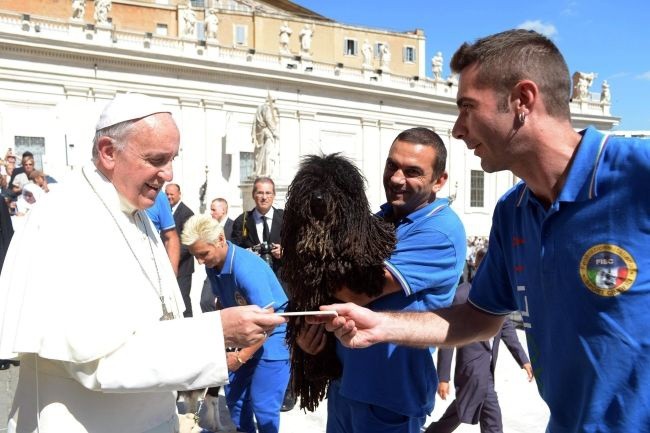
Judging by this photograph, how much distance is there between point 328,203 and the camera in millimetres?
2615

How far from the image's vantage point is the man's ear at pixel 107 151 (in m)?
2.46

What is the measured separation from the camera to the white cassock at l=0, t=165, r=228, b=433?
206cm

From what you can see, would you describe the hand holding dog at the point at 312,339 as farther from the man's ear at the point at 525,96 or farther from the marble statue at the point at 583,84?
the marble statue at the point at 583,84

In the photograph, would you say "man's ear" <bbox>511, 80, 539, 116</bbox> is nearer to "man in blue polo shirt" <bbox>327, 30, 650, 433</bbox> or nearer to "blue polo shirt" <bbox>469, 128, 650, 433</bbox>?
"man in blue polo shirt" <bbox>327, 30, 650, 433</bbox>

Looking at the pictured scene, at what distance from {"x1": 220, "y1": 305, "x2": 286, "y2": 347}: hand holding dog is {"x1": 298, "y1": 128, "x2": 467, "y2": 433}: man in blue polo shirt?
513 mm

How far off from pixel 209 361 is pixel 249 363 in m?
2.61

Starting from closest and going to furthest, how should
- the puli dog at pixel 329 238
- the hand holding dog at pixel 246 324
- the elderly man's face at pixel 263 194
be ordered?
the hand holding dog at pixel 246 324
the puli dog at pixel 329 238
the elderly man's face at pixel 263 194

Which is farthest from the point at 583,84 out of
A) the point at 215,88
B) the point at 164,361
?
the point at 164,361

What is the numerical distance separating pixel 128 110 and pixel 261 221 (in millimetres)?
5511

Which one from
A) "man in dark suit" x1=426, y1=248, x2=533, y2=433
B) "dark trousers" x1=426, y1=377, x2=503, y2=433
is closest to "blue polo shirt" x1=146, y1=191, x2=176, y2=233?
"man in dark suit" x1=426, y1=248, x2=533, y2=433

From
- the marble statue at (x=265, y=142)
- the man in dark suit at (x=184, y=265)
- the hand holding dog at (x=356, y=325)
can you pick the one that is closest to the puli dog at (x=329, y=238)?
the hand holding dog at (x=356, y=325)

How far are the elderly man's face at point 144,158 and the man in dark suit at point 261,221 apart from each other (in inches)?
196

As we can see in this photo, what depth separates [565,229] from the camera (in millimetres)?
1840

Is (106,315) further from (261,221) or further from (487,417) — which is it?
(261,221)
